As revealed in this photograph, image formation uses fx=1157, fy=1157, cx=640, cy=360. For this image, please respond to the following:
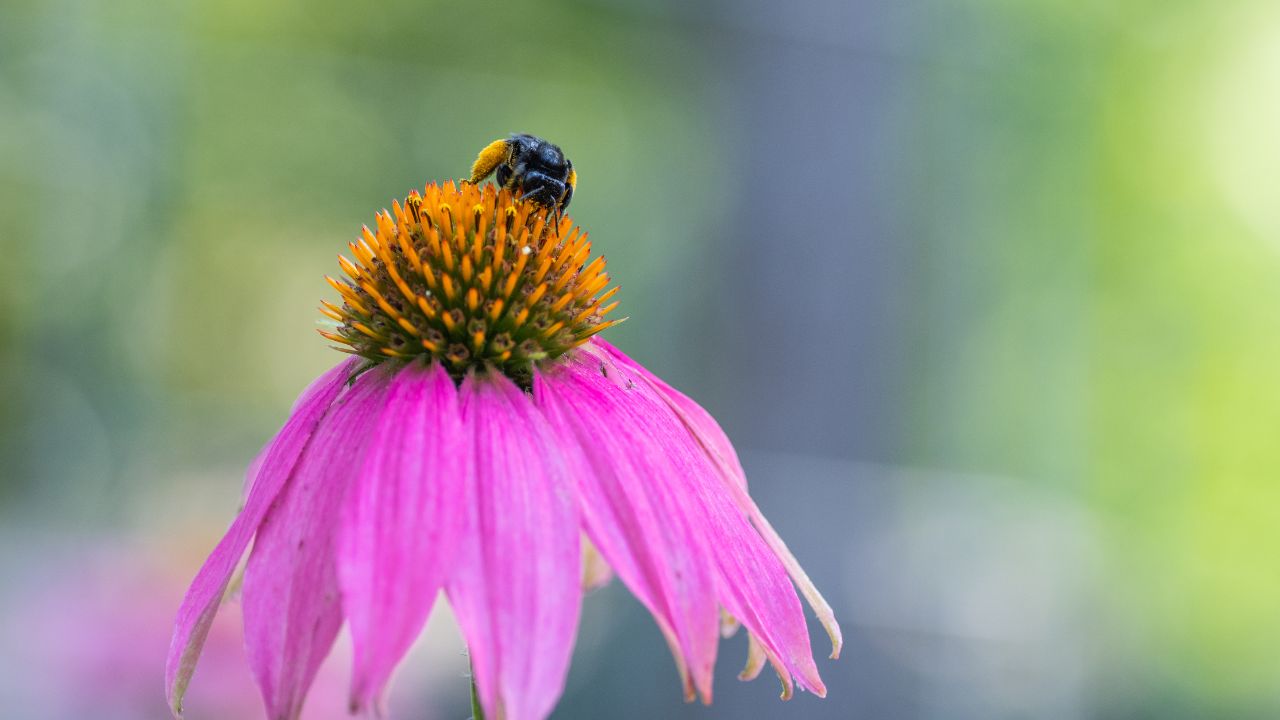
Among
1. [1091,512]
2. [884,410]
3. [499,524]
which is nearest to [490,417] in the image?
[499,524]

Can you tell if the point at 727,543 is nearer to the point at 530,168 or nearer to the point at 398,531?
the point at 398,531

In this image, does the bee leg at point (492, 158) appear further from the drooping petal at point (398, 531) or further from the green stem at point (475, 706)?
the green stem at point (475, 706)

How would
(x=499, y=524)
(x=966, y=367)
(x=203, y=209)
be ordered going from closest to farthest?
(x=499, y=524)
(x=203, y=209)
(x=966, y=367)

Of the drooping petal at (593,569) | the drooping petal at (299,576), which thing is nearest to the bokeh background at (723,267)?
the drooping petal at (593,569)

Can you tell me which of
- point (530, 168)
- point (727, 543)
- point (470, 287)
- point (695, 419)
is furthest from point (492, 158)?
point (727, 543)

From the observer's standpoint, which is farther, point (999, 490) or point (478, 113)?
point (999, 490)

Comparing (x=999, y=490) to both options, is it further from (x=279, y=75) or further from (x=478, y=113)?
(x=279, y=75)

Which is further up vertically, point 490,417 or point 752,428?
point 490,417

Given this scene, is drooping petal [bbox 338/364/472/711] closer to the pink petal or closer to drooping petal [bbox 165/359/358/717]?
drooping petal [bbox 165/359/358/717]

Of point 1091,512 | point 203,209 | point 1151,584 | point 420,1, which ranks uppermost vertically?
point 420,1
